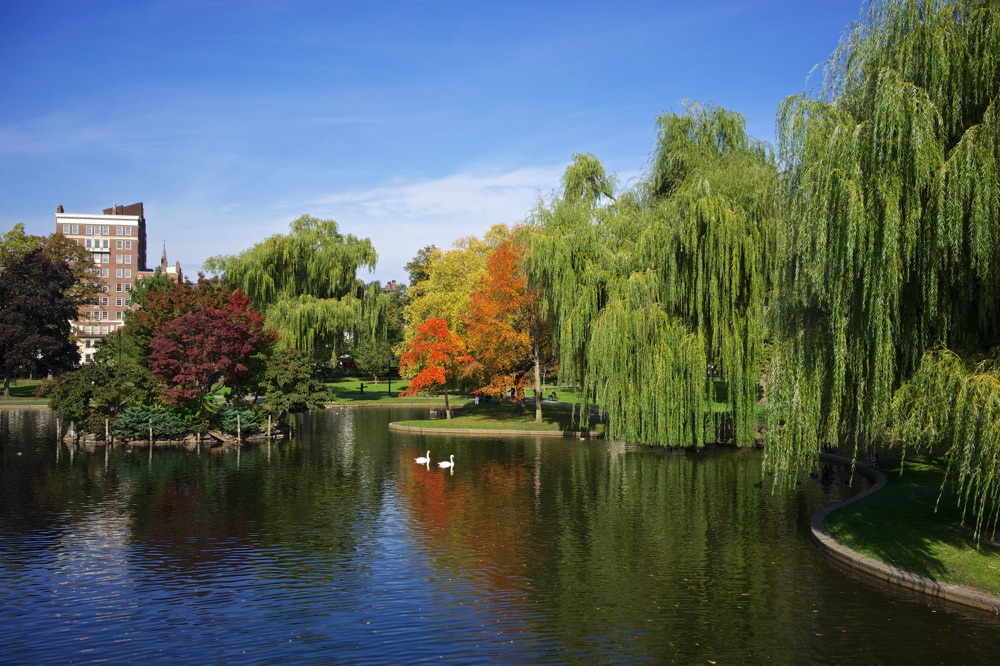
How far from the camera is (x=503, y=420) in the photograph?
4950cm

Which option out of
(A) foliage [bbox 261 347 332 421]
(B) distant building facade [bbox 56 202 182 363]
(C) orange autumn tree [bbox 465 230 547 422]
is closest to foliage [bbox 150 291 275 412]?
(A) foliage [bbox 261 347 332 421]

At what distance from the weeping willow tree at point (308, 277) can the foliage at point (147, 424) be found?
20.6m

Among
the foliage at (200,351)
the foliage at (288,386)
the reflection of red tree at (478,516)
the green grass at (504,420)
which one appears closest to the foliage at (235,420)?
the foliage at (200,351)

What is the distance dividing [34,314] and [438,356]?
43347 mm

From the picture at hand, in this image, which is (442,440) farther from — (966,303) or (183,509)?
(966,303)

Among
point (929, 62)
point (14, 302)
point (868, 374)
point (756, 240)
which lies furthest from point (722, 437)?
point (14, 302)

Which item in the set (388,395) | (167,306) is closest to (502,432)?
(167,306)

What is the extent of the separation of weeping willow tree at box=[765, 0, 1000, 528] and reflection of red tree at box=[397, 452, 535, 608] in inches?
313

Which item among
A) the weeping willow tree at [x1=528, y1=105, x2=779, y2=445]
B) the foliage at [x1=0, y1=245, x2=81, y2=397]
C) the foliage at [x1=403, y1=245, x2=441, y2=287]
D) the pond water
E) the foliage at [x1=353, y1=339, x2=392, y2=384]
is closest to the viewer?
the pond water

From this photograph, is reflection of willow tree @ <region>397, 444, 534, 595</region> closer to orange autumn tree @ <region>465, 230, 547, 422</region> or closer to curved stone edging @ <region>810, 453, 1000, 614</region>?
curved stone edging @ <region>810, 453, 1000, 614</region>

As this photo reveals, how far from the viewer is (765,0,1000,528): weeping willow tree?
53.7 feet

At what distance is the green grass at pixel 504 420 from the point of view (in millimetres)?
46375

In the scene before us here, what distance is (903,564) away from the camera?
1731 cm

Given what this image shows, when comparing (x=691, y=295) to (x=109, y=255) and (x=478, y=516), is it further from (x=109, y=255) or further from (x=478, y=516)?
(x=109, y=255)
